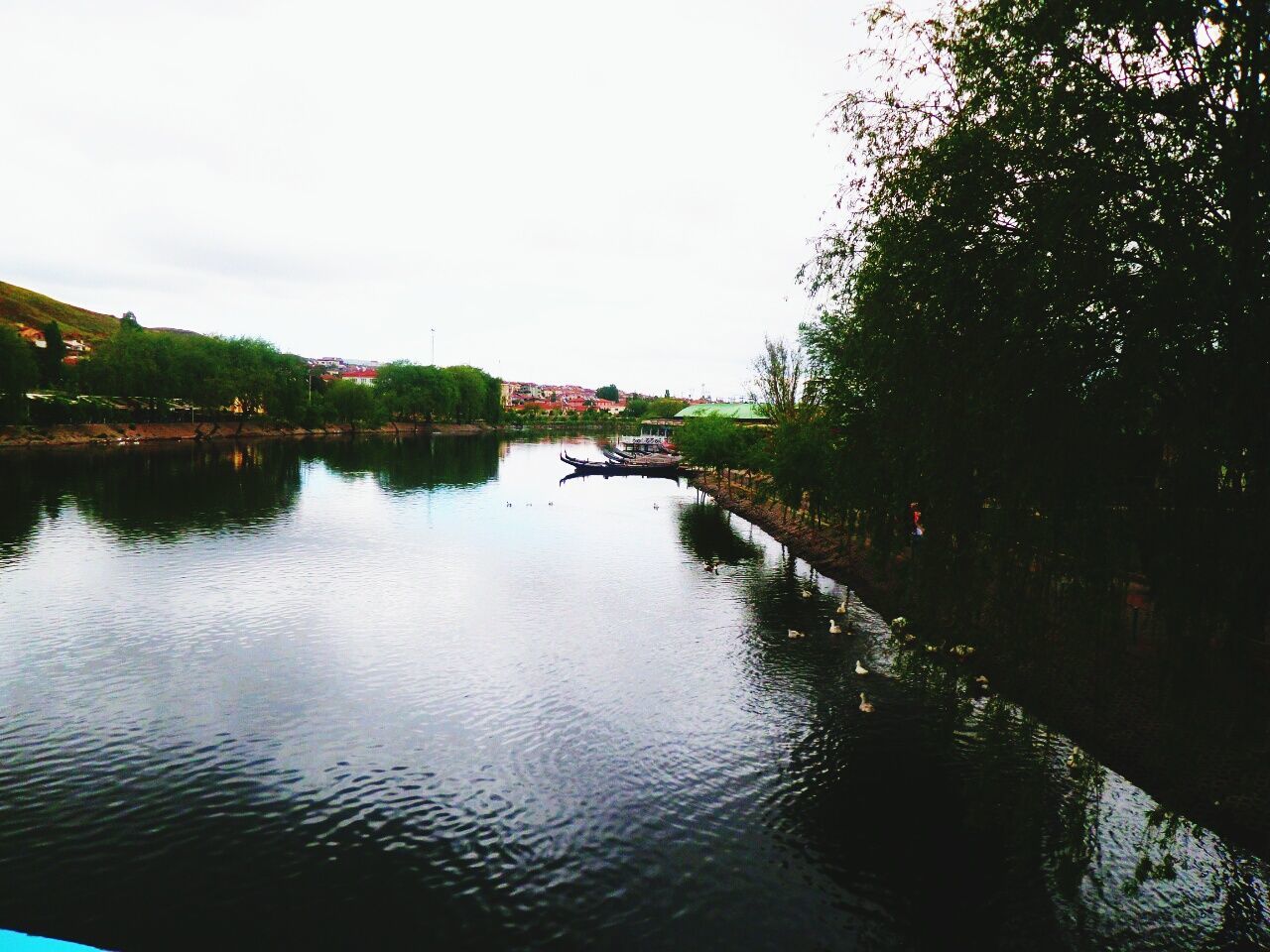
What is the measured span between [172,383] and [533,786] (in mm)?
109921

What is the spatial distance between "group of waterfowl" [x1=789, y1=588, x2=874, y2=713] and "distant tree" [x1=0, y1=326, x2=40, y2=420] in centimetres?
8426

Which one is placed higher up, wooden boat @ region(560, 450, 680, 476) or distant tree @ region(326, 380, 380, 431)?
distant tree @ region(326, 380, 380, 431)

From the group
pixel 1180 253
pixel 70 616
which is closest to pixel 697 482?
pixel 70 616

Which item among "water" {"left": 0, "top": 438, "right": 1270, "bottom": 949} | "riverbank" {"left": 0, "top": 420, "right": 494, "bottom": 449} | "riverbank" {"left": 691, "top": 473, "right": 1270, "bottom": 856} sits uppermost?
"riverbank" {"left": 0, "top": 420, "right": 494, "bottom": 449}

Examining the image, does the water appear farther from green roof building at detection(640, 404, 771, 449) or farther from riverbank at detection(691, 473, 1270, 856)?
green roof building at detection(640, 404, 771, 449)

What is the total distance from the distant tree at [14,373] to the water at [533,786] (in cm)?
5787

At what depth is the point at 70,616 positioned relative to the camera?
82.1ft

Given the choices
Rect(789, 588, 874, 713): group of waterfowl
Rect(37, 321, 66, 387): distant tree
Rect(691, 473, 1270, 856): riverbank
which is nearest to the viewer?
Rect(691, 473, 1270, 856): riverbank

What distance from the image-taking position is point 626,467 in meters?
91.8

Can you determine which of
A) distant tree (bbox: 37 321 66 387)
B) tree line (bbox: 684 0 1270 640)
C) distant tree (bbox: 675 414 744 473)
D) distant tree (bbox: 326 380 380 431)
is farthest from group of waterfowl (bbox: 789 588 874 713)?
distant tree (bbox: 326 380 380 431)

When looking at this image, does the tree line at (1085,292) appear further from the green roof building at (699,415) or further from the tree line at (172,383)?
the tree line at (172,383)

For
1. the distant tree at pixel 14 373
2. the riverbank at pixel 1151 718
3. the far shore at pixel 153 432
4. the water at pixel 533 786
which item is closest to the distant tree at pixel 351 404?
the far shore at pixel 153 432

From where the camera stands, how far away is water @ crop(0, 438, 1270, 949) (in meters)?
11.4

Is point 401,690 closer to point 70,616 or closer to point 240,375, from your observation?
point 70,616
